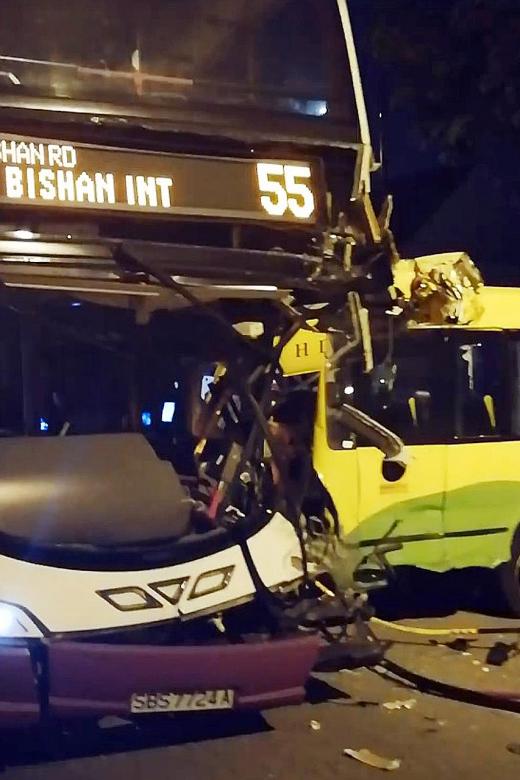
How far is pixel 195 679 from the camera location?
607 cm

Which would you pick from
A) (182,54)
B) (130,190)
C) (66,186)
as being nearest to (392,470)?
(130,190)

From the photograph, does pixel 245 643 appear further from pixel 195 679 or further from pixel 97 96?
pixel 97 96

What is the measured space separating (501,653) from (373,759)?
2578 millimetres

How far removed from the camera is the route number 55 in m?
6.73

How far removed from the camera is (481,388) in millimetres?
9703

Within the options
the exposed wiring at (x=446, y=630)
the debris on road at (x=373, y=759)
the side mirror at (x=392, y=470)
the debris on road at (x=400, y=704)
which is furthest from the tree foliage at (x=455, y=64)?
the debris on road at (x=373, y=759)

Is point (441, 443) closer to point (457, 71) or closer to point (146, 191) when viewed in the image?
point (146, 191)

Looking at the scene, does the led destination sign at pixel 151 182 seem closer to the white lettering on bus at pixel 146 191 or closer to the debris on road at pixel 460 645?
the white lettering on bus at pixel 146 191

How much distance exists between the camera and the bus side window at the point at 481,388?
9.56 m

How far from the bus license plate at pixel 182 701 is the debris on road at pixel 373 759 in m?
0.73

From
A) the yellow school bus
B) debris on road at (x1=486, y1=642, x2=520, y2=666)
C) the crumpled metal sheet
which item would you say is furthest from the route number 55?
debris on road at (x1=486, y1=642, x2=520, y2=666)

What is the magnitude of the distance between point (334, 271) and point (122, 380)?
134cm

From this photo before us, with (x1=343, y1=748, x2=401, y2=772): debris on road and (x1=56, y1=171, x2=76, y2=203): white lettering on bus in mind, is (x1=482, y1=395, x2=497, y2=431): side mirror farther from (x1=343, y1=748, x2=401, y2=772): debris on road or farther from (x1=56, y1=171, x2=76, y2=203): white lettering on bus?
(x1=56, y1=171, x2=76, y2=203): white lettering on bus

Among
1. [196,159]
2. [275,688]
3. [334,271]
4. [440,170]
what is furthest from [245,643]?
[440,170]
